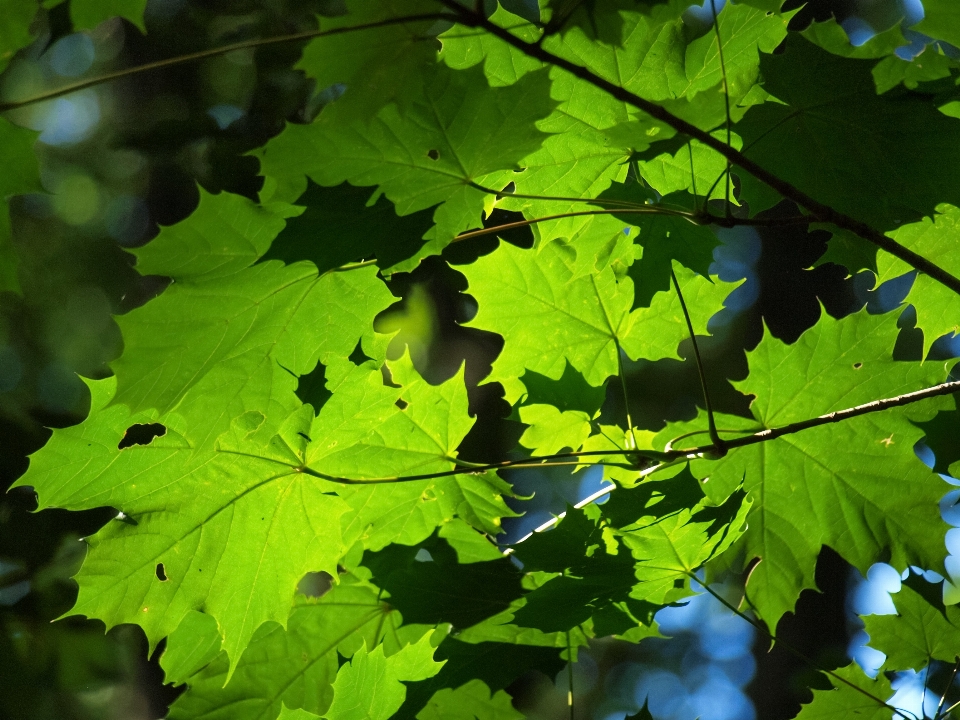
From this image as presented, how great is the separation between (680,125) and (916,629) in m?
1.04

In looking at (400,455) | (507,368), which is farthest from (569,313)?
(400,455)

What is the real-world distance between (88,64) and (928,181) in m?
4.02

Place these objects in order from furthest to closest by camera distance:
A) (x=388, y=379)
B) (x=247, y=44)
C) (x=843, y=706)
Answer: (x=388, y=379) < (x=843, y=706) < (x=247, y=44)

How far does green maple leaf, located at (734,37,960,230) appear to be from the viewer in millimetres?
853

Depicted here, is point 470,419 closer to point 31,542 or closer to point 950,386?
point 950,386

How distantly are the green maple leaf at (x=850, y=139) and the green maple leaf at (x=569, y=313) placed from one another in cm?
28

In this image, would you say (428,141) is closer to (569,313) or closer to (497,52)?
(497,52)

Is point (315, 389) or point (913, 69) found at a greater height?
point (913, 69)

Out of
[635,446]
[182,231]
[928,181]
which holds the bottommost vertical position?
[635,446]

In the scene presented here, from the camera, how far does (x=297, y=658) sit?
1204mm

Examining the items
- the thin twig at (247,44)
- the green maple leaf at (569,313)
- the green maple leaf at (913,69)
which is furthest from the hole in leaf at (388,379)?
the green maple leaf at (913,69)

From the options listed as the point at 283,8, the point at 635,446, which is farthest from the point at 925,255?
the point at 283,8

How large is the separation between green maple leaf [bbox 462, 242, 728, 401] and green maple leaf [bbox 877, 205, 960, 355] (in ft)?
0.86

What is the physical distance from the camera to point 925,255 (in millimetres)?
1104
